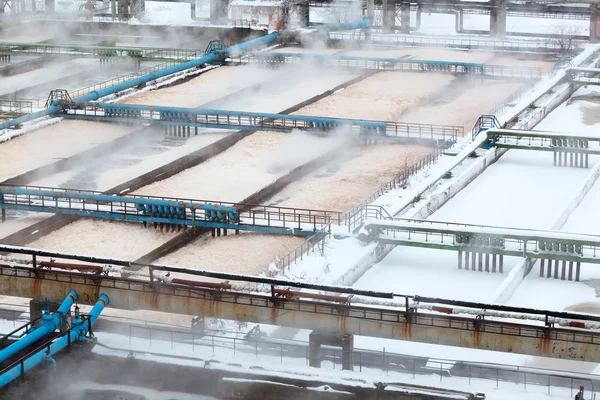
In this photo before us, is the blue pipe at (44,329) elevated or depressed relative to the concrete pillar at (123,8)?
depressed

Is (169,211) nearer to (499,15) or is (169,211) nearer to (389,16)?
(499,15)

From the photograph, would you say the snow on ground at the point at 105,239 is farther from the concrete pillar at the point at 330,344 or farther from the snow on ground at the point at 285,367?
the concrete pillar at the point at 330,344

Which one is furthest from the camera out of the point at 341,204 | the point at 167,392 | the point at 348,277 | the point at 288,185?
the point at 288,185

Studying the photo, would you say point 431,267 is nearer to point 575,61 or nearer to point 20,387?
point 20,387

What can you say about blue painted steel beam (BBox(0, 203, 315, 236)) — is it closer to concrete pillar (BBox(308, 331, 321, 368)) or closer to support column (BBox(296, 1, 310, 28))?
concrete pillar (BBox(308, 331, 321, 368))

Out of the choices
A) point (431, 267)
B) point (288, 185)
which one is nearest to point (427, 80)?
point (288, 185)

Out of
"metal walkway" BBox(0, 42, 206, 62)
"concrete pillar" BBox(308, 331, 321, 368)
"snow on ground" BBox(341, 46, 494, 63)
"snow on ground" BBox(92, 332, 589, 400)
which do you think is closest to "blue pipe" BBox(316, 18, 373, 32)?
"snow on ground" BBox(341, 46, 494, 63)

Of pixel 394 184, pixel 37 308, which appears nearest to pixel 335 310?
pixel 37 308

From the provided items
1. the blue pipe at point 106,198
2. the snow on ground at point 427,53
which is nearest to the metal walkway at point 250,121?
the blue pipe at point 106,198
